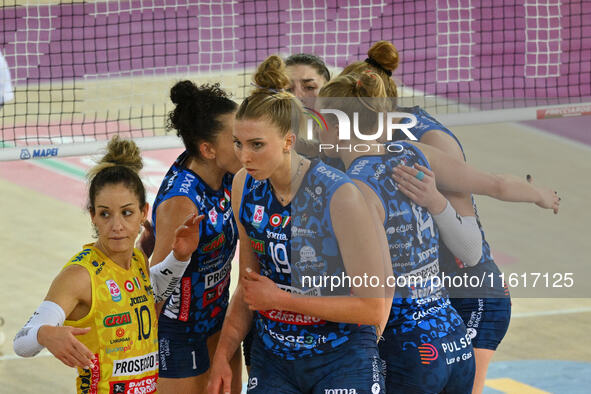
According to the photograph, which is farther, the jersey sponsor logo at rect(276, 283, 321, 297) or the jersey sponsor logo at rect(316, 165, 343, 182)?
the jersey sponsor logo at rect(276, 283, 321, 297)

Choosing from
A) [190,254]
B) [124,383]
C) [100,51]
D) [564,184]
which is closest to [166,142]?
[190,254]

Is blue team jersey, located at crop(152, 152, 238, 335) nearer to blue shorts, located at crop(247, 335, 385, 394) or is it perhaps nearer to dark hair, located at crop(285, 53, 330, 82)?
blue shorts, located at crop(247, 335, 385, 394)

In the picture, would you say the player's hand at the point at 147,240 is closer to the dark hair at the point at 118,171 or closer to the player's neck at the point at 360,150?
the dark hair at the point at 118,171

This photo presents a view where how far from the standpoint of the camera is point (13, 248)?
31.9 ft

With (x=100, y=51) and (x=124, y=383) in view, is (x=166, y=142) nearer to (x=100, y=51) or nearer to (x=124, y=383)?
(x=124, y=383)

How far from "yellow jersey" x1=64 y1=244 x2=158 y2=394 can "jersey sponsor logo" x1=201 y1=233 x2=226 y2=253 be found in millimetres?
490

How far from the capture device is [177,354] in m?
4.89

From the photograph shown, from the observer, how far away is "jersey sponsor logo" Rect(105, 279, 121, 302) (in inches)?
163

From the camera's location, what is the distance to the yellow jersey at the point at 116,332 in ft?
13.4

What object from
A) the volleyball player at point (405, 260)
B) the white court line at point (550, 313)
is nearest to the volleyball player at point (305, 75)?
the volleyball player at point (405, 260)

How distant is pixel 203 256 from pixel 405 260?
1145 millimetres

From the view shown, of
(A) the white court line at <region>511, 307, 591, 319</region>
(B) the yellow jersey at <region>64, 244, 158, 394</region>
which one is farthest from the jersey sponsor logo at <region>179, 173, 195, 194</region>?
(A) the white court line at <region>511, 307, 591, 319</region>

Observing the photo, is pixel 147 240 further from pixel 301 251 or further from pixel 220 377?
pixel 301 251

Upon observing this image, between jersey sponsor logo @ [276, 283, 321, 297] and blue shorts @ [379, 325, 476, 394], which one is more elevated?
jersey sponsor logo @ [276, 283, 321, 297]
